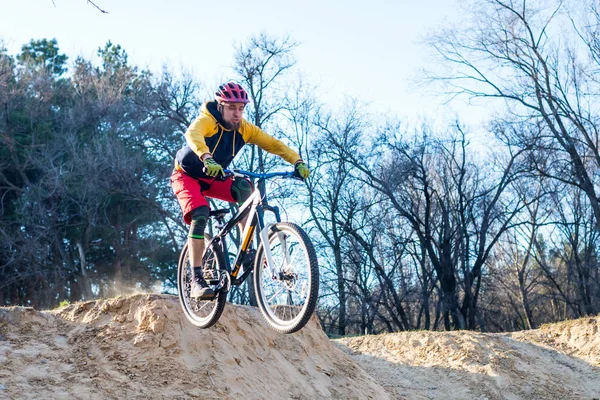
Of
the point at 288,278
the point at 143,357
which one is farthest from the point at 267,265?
the point at 143,357

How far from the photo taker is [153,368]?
26.5 ft

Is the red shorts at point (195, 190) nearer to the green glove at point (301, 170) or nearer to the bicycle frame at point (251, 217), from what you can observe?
the bicycle frame at point (251, 217)

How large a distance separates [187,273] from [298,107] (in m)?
21.2

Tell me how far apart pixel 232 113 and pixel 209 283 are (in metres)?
1.85

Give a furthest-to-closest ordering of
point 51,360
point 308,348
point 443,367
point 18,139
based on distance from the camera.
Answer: point 18,139 → point 443,367 → point 308,348 → point 51,360

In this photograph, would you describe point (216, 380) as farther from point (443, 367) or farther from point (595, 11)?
point (595, 11)

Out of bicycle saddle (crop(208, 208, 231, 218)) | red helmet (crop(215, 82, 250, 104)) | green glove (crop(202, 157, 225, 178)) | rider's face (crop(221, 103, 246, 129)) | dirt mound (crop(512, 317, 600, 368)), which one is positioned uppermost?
red helmet (crop(215, 82, 250, 104))

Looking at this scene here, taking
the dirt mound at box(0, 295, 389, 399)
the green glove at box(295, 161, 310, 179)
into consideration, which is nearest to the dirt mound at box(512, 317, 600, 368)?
the dirt mound at box(0, 295, 389, 399)

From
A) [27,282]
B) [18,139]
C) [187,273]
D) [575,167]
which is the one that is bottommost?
[187,273]

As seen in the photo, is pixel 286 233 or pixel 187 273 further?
pixel 187 273

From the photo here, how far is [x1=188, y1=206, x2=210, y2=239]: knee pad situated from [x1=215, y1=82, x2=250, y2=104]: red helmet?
4.01 feet

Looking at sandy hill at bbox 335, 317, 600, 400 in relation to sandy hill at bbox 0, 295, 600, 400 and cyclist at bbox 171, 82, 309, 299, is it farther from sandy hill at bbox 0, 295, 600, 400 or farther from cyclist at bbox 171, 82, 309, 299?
cyclist at bbox 171, 82, 309, 299

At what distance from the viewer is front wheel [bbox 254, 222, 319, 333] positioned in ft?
21.0

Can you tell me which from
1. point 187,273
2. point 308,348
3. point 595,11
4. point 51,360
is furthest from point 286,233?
point 595,11
